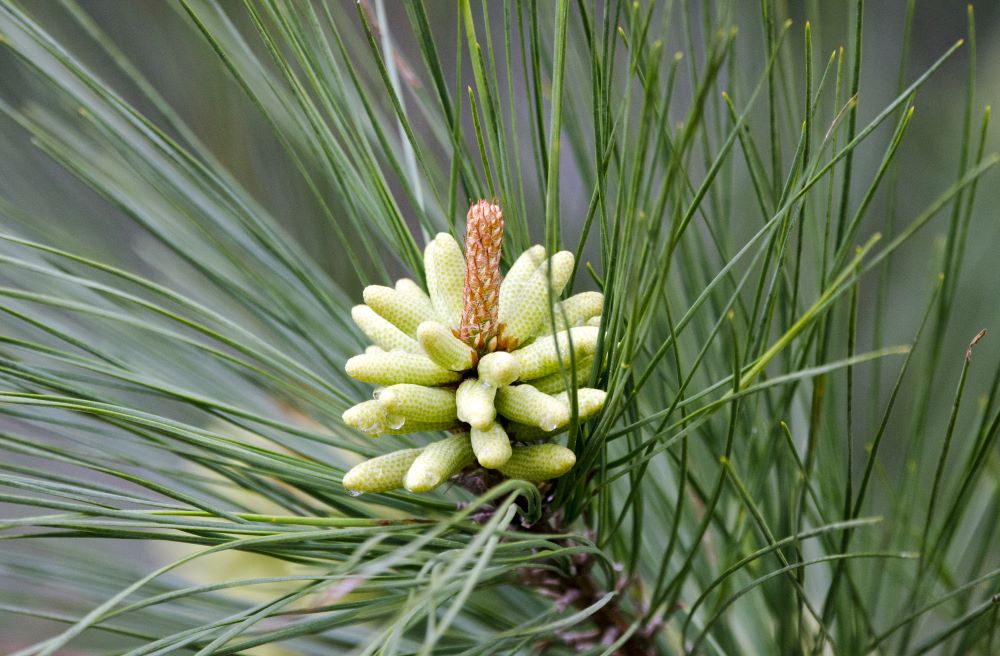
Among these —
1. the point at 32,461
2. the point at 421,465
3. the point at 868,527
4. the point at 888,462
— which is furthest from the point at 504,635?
the point at 32,461

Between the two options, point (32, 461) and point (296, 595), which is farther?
point (32, 461)

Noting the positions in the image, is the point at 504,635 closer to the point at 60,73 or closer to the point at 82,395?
the point at 82,395

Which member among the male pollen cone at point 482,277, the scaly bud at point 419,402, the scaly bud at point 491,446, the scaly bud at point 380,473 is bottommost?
the scaly bud at point 491,446

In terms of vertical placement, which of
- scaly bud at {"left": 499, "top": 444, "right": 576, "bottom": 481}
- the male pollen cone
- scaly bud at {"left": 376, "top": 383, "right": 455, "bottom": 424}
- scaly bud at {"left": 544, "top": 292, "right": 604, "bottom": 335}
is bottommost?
scaly bud at {"left": 499, "top": 444, "right": 576, "bottom": 481}

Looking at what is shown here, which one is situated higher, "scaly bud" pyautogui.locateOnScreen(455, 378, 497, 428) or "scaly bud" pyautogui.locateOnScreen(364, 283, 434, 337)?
"scaly bud" pyautogui.locateOnScreen(364, 283, 434, 337)
